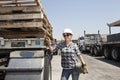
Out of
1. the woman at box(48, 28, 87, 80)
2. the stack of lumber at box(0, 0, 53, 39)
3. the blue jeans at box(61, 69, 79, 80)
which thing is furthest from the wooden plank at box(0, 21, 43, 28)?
the blue jeans at box(61, 69, 79, 80)

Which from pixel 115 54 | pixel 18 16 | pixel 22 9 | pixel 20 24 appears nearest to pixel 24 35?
pixel 20 24

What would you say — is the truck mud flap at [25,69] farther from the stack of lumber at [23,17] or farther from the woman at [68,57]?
the stack of lumber at [23,17]

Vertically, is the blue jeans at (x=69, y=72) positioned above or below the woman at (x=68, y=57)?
below

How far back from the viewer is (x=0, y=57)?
6.96 metres

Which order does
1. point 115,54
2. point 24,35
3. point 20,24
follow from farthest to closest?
point 115,54
point 24,35
point 20,24

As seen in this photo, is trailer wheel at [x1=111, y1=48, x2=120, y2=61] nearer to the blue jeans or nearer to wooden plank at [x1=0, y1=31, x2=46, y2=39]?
wooden plank at [x1=0, y1=31, x2=46, y2=39]

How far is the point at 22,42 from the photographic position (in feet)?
20.7

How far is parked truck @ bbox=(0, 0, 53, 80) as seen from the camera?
6.00 meters

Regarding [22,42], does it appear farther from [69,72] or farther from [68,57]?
[69,72]

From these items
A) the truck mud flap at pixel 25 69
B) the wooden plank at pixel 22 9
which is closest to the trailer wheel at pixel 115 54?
the wooden plank at pixel 22 9

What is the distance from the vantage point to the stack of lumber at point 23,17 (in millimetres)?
6879

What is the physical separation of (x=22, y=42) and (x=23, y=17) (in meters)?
0.87

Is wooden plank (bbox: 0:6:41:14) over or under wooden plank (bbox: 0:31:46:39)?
over

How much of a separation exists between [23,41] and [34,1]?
110 centimetres
